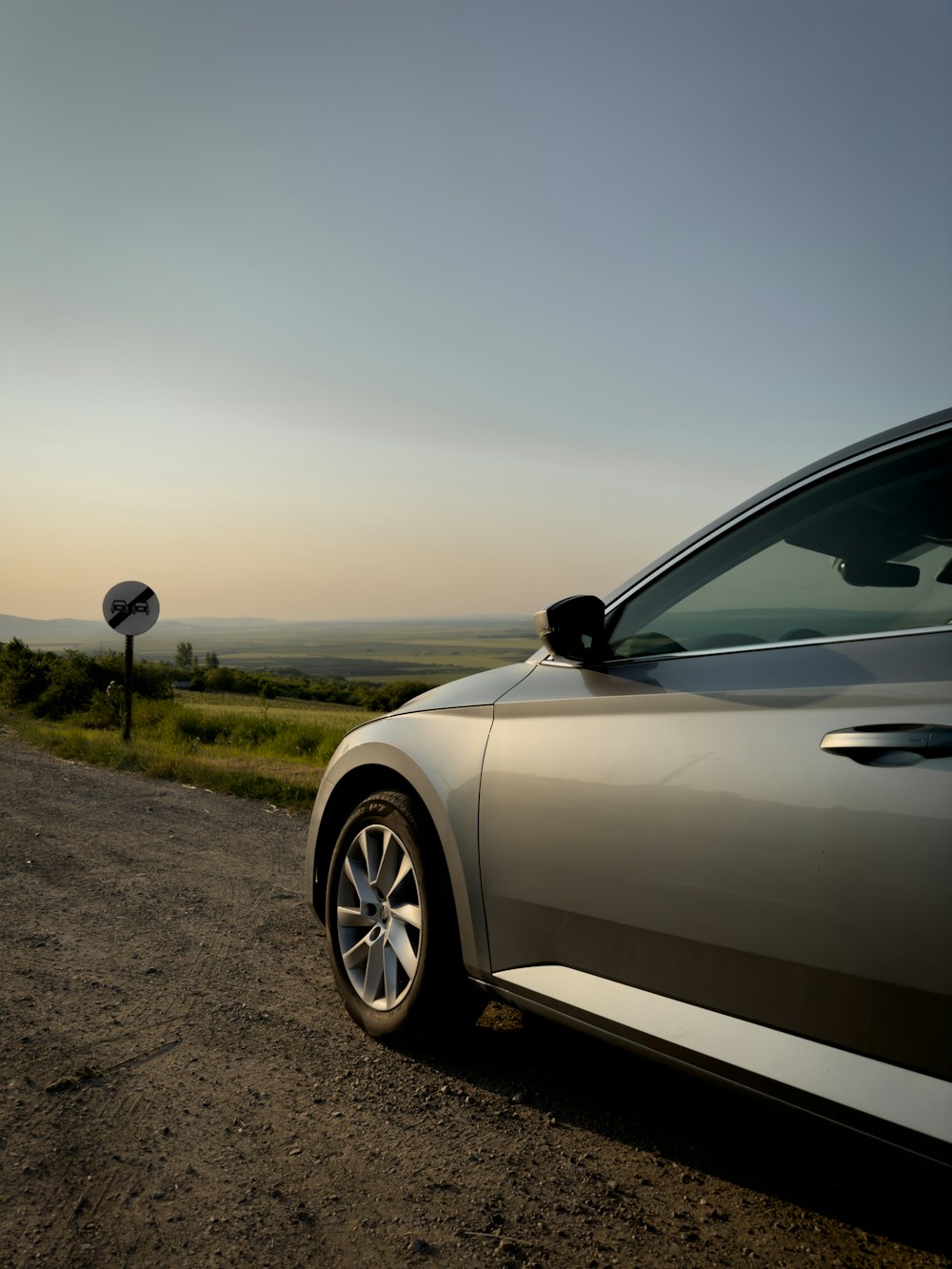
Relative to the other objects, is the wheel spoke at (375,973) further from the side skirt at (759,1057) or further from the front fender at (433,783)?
the side skirt at (759,1057)

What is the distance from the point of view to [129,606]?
488 inches

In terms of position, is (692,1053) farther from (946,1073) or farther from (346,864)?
(346,864)

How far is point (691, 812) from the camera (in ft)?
7.11

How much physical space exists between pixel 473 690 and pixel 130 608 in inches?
404

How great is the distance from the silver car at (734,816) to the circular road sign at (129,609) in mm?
9916

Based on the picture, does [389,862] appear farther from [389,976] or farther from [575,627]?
[575,627]

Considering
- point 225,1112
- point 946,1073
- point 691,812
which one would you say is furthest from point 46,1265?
point 946,1073

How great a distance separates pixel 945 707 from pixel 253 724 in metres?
13.9

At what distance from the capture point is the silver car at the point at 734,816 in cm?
180

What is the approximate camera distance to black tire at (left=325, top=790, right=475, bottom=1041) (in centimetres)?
297

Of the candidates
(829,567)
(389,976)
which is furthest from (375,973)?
(829,567)

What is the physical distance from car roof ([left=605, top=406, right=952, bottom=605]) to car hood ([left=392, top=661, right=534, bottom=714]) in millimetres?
391

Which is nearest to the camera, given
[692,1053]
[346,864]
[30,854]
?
[692,1053]

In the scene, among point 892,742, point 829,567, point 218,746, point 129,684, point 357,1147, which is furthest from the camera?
point 218,746
